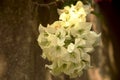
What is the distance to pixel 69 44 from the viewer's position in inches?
62.7

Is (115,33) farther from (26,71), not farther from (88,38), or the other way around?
(88,38)

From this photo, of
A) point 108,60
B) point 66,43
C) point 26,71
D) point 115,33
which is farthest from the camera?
point 115,33

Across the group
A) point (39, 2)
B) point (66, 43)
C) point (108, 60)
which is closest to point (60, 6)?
point (39, 2)

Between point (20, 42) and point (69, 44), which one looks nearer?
point (69, 44)

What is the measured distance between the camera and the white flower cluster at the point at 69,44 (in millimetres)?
1573

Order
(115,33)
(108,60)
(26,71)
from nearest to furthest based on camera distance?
(26,71) < (108,60) < (115,33)

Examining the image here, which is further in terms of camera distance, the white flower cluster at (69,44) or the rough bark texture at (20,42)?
the rough bark texture at (20,42)

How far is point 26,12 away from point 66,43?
20.9 inches

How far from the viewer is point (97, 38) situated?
5.46 feet

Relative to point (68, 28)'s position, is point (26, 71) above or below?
below

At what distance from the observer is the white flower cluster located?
1573mm

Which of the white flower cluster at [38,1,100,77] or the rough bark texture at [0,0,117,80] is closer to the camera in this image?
the white flower cluster at [38,1,100,77]

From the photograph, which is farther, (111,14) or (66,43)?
(111,14)

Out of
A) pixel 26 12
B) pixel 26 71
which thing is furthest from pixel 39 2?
pixel 26 71
